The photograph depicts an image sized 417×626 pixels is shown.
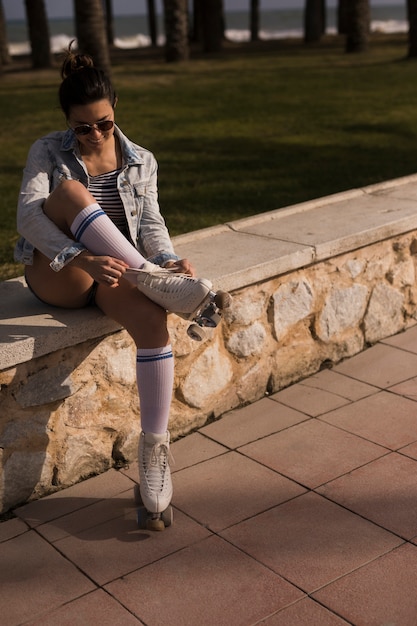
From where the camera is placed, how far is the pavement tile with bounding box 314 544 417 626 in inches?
99.7

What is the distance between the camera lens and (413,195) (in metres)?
5.12

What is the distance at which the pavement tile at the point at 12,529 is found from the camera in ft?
10.0

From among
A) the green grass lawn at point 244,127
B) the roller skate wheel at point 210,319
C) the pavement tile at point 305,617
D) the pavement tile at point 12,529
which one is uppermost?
the roller skate wheel at point 210,319

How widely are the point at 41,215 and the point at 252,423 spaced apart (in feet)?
4.31

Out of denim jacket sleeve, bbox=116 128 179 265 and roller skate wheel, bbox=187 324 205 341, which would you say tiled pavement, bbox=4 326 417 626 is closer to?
roller skate wheel, bbox=187 324 205 341

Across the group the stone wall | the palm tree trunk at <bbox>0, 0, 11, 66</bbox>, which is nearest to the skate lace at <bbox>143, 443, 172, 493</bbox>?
the stone wall

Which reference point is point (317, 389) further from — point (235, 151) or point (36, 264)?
point (235, 151)

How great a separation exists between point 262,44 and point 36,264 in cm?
2256

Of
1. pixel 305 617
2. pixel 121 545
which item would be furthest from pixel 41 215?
pixel 305 617

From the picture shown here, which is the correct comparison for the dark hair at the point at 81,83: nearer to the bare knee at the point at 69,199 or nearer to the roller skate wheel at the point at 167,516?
the bare knee at the point at 69,199

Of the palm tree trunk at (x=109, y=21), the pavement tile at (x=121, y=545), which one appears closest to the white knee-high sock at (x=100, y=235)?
the pavement tile at (x=121, y=545)

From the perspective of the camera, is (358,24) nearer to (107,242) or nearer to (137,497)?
(107,242)

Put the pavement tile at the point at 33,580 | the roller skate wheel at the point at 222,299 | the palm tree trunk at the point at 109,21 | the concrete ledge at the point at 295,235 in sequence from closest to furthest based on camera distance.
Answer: the pavement tile at the point at 33,580 < the roller skate wheel at the point at 222,299 < the concrete ledge at the point at 295,235 < the palm tree trunk at the point at 109,21

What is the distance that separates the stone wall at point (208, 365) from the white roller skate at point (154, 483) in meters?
0.37
